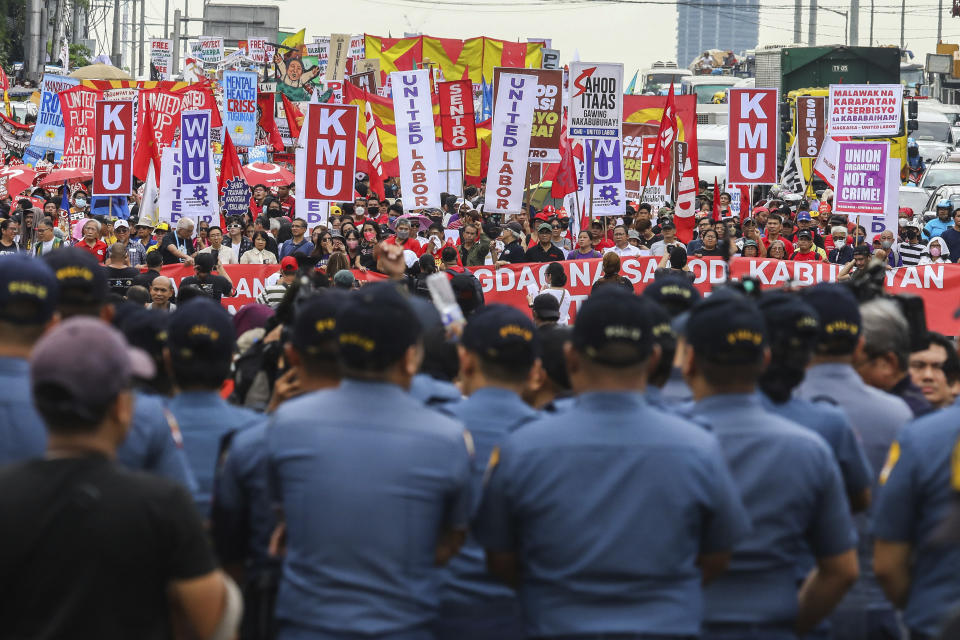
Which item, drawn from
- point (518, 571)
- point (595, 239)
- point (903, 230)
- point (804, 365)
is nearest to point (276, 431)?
point (518, 571)

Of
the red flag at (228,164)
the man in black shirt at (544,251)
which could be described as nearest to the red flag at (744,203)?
the man in black shirt at (544,251)

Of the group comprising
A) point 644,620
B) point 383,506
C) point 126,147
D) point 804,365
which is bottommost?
point 644,620

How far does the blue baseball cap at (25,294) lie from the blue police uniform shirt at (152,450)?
0.52 metres

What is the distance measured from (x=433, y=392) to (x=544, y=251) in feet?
32.9

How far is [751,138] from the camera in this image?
18.4 m

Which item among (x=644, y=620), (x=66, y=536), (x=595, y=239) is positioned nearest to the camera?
(x=66, y=536)

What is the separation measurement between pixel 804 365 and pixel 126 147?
13.4 meters

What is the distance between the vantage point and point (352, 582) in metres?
3.34

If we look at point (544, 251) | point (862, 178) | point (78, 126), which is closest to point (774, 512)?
point (544, 251)

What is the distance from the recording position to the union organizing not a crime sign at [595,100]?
17812 mm

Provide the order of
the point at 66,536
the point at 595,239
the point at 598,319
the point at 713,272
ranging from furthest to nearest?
the point at 595,239
the point at 713,272
the point at 598,319
the point at 66,536

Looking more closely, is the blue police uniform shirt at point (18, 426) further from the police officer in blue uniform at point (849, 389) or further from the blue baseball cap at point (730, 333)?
the police officer in blue uniform at point (849, 389)

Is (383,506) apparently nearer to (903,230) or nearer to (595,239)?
(595,239)

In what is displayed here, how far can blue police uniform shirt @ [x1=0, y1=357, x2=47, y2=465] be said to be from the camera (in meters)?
3.65
